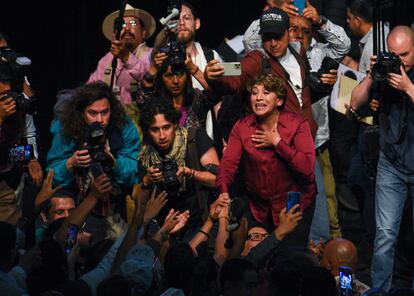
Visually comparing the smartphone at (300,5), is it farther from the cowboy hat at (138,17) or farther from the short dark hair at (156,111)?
the short dark hair at (156,111)

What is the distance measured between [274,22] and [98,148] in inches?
59.8

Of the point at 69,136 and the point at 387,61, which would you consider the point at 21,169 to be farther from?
the point at 387,61

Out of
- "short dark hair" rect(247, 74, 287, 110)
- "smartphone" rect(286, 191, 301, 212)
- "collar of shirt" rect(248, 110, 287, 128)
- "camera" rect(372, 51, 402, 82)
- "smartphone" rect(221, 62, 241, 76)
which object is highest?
"camera" rect(372, 51, 402, 82)

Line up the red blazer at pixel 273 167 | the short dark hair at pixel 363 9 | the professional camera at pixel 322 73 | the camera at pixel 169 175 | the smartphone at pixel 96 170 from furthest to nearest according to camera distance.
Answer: the short dark hair at pixel 363 9
the professional camera at pixel 322 73
the camera at pixel 169 175
the red blazer at pixel 273 167
the smartphone at pixel 96 170

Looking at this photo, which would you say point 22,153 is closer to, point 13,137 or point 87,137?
point 13,137

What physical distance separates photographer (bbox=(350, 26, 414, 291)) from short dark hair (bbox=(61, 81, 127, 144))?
187 centimetres

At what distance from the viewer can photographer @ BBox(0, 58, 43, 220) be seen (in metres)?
9.85

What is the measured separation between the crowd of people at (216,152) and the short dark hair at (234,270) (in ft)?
2.33

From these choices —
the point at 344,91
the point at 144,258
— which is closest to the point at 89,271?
the point at 144,258

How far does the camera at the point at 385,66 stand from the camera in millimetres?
9312

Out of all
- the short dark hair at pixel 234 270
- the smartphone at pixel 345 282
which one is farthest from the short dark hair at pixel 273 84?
the short dark hair at pixel 234 270

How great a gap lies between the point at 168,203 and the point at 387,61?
6.16 ft

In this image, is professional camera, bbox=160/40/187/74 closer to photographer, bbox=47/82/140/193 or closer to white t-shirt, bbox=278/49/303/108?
photographer, bbox=47/82/140/193

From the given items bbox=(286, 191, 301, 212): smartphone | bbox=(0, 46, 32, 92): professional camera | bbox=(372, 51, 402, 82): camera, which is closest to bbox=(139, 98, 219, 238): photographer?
bbox=(0, 46, 32, 92): professional camera
